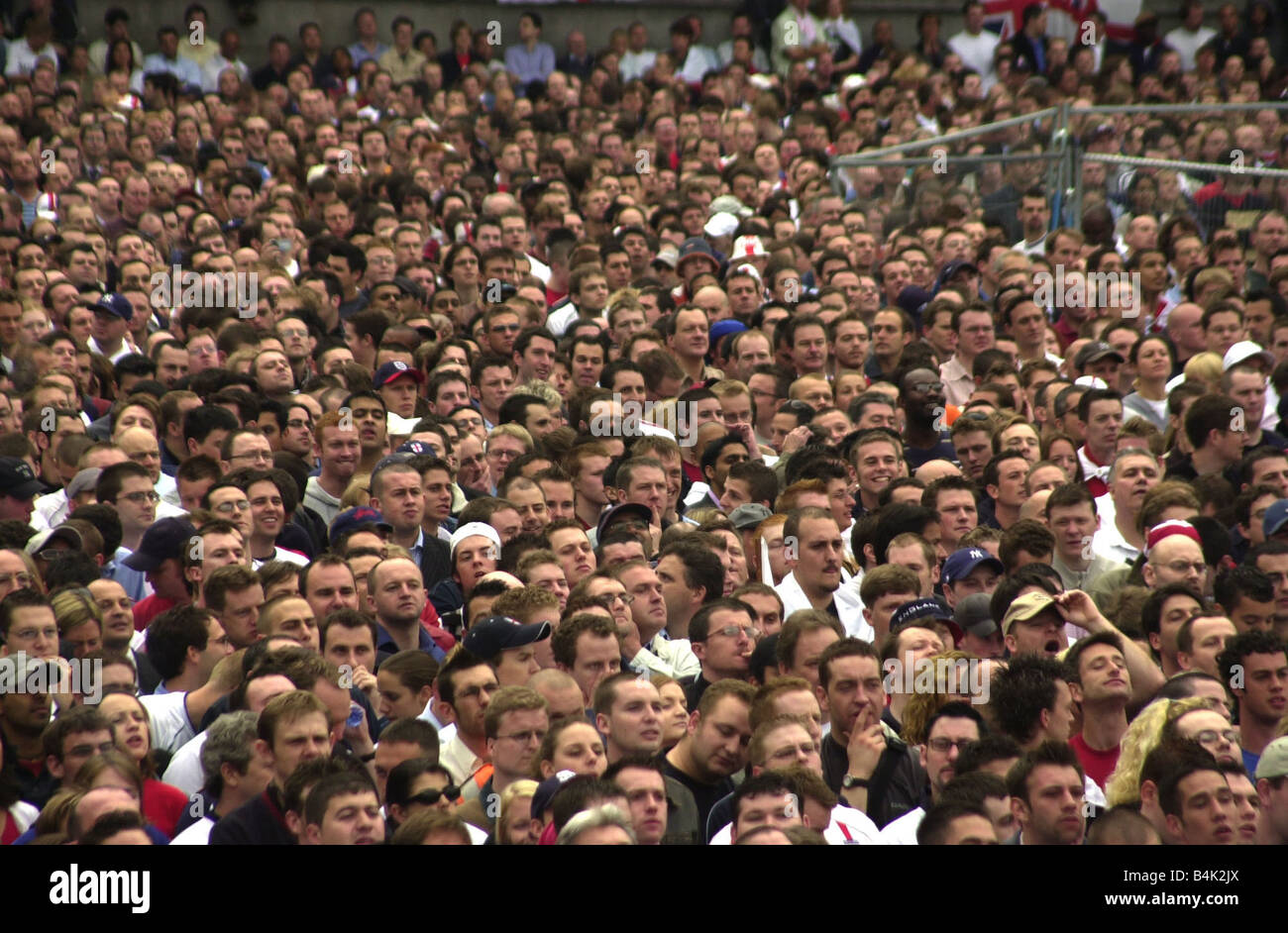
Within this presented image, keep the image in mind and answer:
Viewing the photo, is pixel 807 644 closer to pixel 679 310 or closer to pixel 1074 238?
pixel 679 310

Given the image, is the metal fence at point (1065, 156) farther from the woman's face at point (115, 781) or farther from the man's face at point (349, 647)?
the woman's face at point (115, 781)

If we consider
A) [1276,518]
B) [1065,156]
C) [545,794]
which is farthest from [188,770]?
[1065,156]

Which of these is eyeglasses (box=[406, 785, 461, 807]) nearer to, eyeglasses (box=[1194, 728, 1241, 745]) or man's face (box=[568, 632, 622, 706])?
man's face (box=[568, 632, 622, 706])

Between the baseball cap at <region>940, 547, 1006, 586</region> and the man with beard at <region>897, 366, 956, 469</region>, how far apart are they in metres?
2.45

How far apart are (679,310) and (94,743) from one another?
6666mm

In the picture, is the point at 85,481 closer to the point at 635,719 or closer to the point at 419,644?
the point at 419,644

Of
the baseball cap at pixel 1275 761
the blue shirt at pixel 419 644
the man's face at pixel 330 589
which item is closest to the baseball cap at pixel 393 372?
the blue shirt at pixel 419 644

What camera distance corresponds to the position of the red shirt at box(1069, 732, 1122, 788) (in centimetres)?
734

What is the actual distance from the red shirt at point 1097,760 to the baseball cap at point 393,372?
533 cm

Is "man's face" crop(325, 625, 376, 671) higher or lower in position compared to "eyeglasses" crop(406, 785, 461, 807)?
higher

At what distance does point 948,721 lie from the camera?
697cm

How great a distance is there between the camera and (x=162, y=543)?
28.5 ft

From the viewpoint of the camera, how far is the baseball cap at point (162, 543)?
340 inches

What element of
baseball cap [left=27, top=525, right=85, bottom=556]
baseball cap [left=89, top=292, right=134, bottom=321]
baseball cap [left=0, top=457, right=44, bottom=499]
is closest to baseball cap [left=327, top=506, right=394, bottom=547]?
baseball cap [left=27, top=525, right=85, bottom=556]
